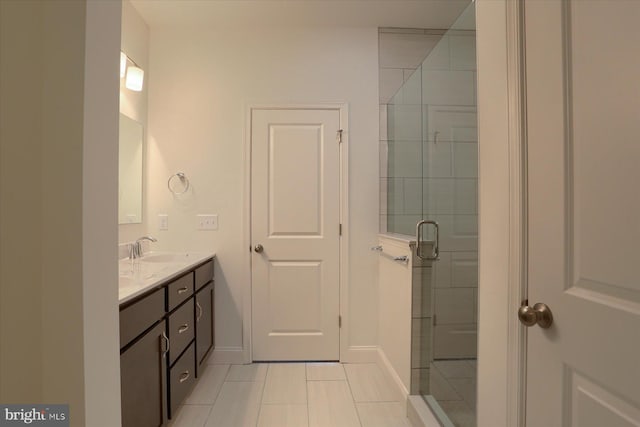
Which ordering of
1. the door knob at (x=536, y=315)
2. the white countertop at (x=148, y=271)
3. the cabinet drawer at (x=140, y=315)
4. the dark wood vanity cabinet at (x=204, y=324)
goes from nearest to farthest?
the door knob at (x=536, y=315)
the cabinet drawer at (x=140, y=315)
the white countertop at (x=148, y=271)
the dark wood vanity cabinet at (x=204, y=324)

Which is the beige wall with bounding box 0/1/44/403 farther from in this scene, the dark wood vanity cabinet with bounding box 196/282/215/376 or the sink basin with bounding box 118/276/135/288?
the dark wood vanity cabinet with bounding box 196/282/215/376

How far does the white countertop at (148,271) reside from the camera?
1260 millimetres

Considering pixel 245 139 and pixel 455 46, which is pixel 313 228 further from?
pixel 455 46

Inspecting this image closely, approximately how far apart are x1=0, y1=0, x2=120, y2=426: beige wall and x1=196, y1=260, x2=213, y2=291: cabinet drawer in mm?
1558

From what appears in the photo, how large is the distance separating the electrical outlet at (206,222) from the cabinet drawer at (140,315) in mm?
1024

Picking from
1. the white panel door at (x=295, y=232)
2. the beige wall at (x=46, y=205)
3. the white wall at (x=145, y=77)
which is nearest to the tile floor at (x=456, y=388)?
the white panel door at (x=295, y=232)

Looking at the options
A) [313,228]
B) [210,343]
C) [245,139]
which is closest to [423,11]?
[245,139]

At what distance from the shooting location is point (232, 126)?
2498mm

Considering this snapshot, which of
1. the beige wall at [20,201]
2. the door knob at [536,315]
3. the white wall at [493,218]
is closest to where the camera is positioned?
the beige wall at [20,201]

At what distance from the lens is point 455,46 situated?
1.54 m

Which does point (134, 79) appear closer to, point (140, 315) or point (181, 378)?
point (140, 315)

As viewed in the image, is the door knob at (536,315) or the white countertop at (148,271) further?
the white countertop at (148,271)

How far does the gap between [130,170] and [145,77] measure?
0.81m

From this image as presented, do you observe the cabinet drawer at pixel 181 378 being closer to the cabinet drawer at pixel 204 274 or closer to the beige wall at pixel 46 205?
the cabinet drawer at pixel 204 274
